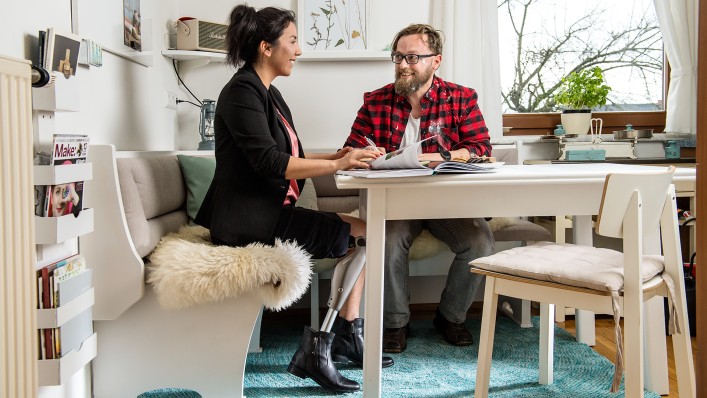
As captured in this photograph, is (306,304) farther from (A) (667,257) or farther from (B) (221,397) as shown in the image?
(A) (667,257)

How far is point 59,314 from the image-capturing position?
171 cm

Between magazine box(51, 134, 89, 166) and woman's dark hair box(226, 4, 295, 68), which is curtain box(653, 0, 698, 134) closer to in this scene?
woman's dark hair box(226, 4, 295, 68)

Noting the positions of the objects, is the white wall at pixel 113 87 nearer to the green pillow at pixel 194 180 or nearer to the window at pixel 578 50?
the green pillow at pixel 194 180

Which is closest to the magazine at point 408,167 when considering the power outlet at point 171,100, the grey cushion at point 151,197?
the grey cushion at point 151,197

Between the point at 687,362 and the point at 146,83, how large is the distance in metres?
2.20

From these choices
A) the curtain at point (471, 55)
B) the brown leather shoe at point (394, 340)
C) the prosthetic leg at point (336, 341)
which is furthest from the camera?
the curtain at point (471, 55)

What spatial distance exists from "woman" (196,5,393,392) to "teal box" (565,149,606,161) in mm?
1461

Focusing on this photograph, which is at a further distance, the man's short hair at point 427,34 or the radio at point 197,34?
the radio at point 197,34

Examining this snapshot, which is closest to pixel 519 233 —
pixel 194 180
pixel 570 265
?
pixel 570 265

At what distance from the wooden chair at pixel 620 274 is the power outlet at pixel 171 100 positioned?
72.3 inches

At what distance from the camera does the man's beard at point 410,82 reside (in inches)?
115

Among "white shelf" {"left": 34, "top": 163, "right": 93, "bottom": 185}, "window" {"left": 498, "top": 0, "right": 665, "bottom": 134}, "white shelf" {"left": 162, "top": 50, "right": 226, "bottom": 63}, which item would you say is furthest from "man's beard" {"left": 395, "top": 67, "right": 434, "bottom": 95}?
"white shelf" {"left": 34, "top": 163, "right": 93, "bottom": 185}

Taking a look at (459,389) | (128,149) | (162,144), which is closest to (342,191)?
(162,144)

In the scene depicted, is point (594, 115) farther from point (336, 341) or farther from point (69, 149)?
point (69, 149)
